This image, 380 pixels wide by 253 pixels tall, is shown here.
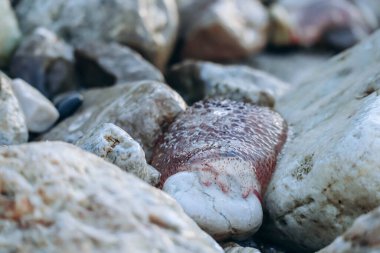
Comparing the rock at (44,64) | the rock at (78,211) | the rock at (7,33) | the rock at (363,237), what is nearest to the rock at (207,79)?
the rock at (44,64)

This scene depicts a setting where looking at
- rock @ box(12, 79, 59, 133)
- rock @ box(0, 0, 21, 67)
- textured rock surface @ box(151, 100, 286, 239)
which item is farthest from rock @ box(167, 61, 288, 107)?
rock @ box(0, 0, 21, 67)

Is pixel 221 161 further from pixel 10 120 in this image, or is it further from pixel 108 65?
pixel 108 65

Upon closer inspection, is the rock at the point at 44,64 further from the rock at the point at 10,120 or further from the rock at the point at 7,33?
the rock at the point at 10,120

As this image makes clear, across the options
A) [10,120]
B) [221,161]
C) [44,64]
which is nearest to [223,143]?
[221,161]

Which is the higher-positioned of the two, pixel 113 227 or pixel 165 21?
pixel 113 227

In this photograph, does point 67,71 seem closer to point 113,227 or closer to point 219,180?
point 219,180

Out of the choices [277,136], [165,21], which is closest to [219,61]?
[165,21]
